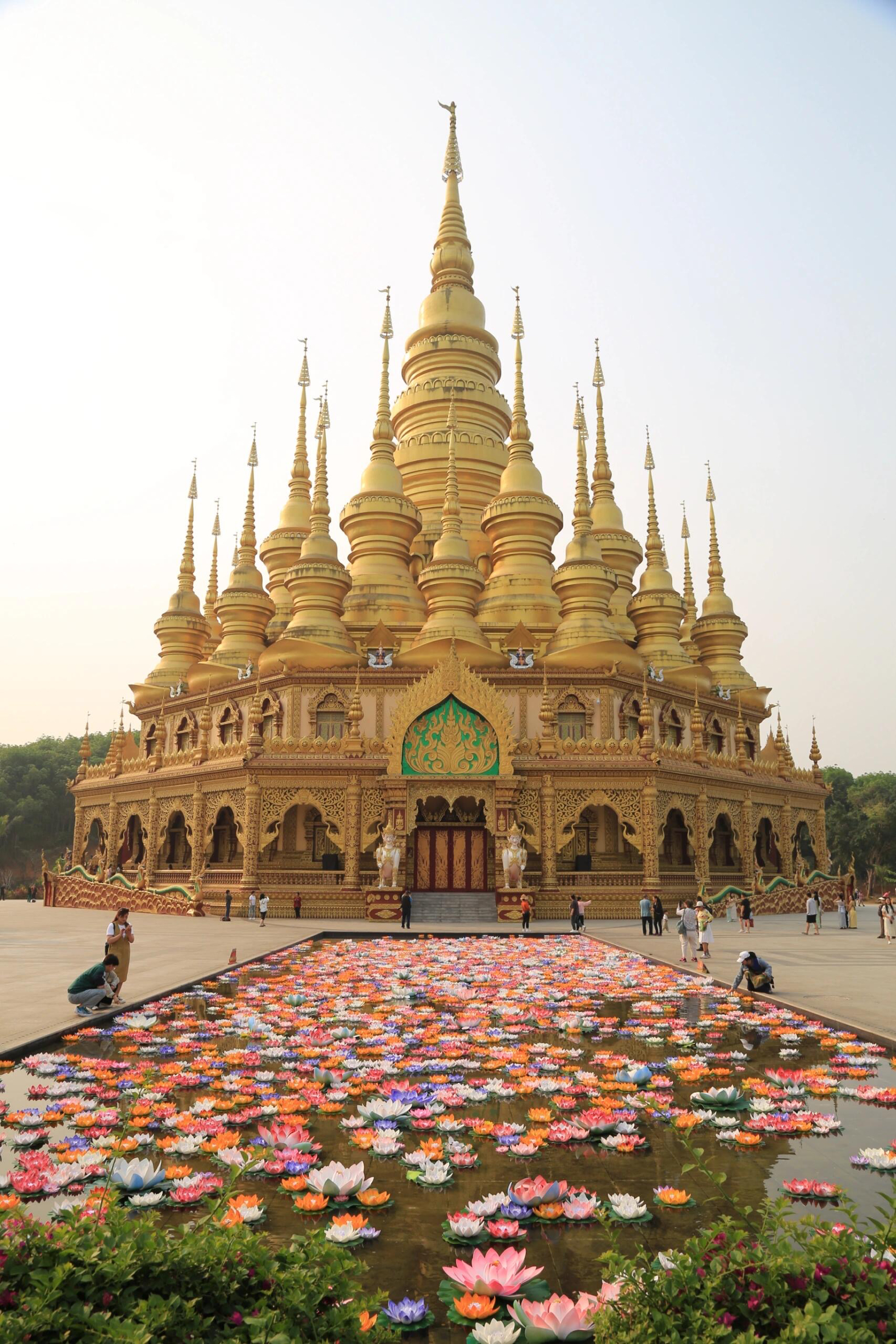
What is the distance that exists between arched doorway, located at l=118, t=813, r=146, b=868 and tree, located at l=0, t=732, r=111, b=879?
35.6m

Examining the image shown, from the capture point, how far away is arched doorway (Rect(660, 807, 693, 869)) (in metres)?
36.5

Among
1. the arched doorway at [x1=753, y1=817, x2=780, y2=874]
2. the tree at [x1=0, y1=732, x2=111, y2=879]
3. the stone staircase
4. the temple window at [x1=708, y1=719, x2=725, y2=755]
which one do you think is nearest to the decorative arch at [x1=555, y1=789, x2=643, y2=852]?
the stone staircase

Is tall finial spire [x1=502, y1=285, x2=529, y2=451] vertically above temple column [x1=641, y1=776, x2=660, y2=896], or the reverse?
tall finial spire [x1=502, y1=285, x2=529, y2=451]

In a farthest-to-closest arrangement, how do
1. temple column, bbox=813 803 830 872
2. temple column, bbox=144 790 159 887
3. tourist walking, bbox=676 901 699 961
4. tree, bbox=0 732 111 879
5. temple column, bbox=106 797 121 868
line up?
tree, bbox=0 732 111 879
temple column, bbox=813 803 830 872
temple column, bbox=106 797 121 868
temple column, bbox=144 790 159 887
tourist walking, bbox=676 901 699 961

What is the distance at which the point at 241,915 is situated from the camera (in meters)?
30.5

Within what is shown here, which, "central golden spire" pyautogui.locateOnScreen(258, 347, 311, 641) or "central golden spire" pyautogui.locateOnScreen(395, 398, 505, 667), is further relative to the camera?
"central golden spire" pyautogui.locateOnScreen(258, 347, 311, 641)

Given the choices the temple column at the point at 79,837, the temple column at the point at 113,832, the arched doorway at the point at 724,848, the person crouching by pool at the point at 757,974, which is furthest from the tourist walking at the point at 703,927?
the temple column at the point at 79,837

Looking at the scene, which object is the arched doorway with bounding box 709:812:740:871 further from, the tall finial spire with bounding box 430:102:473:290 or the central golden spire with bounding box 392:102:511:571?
the tall finial spire with bounding box 430:102:473:290

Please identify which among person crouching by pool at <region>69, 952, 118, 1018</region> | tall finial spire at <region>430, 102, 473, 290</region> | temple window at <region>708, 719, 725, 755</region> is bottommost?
person crouching by pool at <region>69, 952, 118, 1018</region>

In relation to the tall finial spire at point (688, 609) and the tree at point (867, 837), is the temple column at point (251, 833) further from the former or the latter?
the tree at point (867, 837)

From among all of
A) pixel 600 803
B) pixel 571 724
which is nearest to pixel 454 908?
pixel 600 803

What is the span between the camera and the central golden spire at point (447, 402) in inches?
1897

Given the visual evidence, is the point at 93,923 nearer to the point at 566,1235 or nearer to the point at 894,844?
the point at 566,1235

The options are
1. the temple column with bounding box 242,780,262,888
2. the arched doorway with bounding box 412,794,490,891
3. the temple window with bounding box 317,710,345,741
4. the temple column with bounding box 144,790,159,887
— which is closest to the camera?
the temple column with bounding box 242,780,262,888
